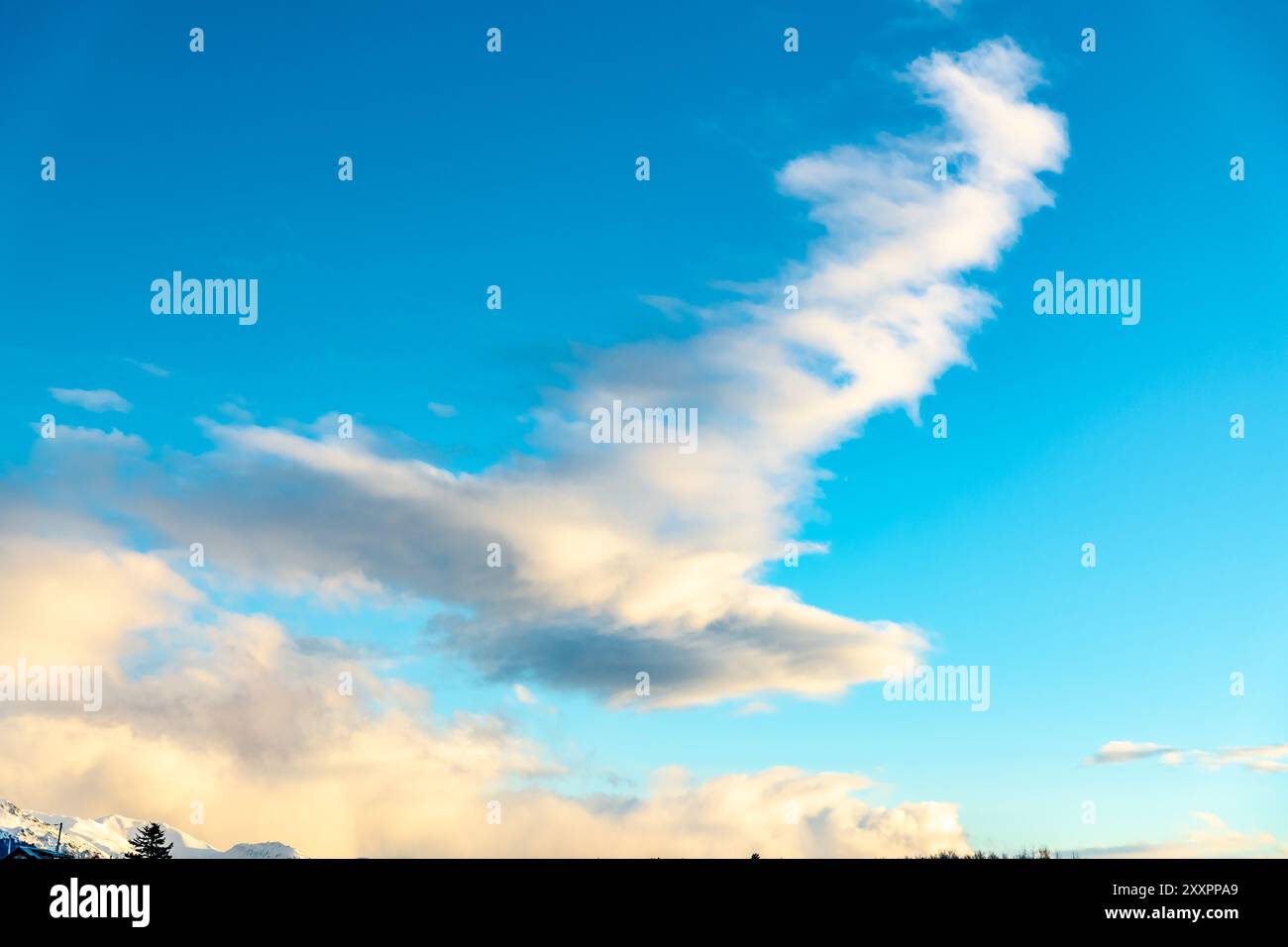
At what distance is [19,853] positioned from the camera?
41812 mm
